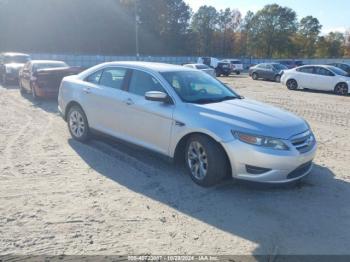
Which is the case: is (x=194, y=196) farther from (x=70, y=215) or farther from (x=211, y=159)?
(x=70, y=215)

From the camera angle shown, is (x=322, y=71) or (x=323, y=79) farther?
(x=322, y=71)

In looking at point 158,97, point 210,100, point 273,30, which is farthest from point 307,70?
point 273,30

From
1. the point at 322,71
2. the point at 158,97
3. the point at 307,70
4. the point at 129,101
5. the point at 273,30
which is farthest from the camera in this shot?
the point at 273,30

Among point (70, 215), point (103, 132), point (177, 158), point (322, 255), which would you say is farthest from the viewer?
point (103, 132)

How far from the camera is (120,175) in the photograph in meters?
5.66

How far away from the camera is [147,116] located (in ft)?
18.9

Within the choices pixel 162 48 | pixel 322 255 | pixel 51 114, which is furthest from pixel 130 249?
pixel 162 48

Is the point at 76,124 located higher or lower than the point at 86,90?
lower

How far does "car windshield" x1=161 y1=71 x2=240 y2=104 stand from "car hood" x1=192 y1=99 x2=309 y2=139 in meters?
0.26

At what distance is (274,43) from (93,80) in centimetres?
8521

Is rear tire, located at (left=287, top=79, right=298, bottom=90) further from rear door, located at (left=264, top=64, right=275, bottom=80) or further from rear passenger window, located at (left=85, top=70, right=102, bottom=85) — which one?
rear passenger window, located at (left=85, top=70, right=102, bottom=85)

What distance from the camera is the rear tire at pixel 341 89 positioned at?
59.3 feet

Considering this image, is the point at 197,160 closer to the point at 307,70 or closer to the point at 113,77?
the point at 113,77

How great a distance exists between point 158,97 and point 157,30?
67.2 metres
